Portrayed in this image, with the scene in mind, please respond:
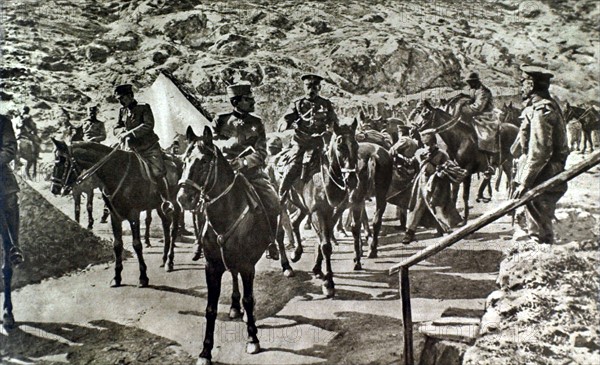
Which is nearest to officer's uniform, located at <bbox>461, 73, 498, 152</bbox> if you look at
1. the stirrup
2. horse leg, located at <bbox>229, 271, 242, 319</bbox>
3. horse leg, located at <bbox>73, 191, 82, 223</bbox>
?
horse leg, located at <bbox>229, 271, 242, 319</bbox>

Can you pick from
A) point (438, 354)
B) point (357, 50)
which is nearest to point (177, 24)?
point (357, 50)

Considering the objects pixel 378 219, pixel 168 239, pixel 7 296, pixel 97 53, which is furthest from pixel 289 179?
pixel 7 296

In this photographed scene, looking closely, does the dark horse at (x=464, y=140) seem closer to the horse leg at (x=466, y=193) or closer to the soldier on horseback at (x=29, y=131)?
the horse leg at (x=466, y=193)

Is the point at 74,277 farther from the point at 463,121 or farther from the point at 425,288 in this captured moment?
the point at 463,121

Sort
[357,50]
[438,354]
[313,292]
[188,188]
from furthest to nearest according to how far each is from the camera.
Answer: [357,50] → [313,292] → [438,354] → [188,188]

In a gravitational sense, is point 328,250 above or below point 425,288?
above

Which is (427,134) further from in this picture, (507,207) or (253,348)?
(253,348)

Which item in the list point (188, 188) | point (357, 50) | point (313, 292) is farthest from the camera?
point (357, 50)

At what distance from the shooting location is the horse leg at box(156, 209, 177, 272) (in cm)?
643

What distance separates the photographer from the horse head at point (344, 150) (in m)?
6.31

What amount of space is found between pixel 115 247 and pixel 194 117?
169cm

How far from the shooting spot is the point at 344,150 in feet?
20.7

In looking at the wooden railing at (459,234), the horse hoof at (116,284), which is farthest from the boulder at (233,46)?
the wooden railing at (459,234)

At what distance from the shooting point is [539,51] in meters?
6.64
